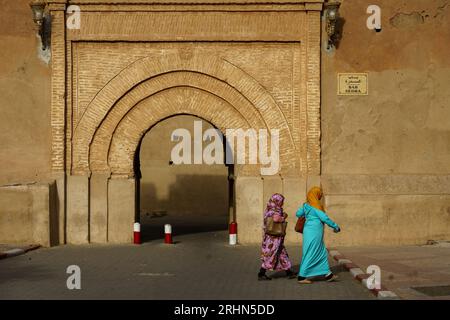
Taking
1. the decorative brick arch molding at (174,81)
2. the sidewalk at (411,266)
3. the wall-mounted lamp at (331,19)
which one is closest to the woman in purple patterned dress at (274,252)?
the sidewalk at (411,266)

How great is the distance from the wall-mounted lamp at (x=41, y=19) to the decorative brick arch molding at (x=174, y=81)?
175mm

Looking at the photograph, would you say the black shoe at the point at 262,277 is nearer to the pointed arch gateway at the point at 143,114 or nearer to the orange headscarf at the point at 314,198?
the orange headscarf at the point at 314,198

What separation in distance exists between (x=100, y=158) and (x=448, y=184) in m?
6.98

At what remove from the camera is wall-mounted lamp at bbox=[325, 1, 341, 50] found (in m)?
16.7

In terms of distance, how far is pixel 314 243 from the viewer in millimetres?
11695

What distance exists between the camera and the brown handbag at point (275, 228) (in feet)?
40.6

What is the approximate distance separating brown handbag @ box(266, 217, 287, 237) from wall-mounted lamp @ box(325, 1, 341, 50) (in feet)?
18.9

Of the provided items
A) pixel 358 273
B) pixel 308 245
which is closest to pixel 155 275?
pixel 308 245

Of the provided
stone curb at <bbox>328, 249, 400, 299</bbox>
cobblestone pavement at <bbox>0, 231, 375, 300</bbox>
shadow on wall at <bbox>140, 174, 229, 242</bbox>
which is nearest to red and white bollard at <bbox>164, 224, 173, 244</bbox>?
cobblestone pavement at <bbox>0, 231, 375, 300</bbox>

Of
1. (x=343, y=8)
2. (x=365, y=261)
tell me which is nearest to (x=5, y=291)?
(x=365, y=261)

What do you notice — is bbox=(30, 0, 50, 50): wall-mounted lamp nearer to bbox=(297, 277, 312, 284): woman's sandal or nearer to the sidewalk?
the sidewalk

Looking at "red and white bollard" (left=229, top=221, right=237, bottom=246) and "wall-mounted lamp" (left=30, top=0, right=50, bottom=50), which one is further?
"red and white bollard" (left=229, top=221, right=237, bottom=246)

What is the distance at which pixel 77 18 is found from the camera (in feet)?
56.9

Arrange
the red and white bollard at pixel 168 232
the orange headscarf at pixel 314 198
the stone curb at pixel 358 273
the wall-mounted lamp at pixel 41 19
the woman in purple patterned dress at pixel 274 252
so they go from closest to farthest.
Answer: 1. the stone curb at pixel 358 273
2. the orange headscarf at pixel 314 198
3. the woman in purple patterned dress at pixel 274 252
4. the wall-mounted lamp at pixel 41 19
5. the red and white bollard at pixel 168 232
